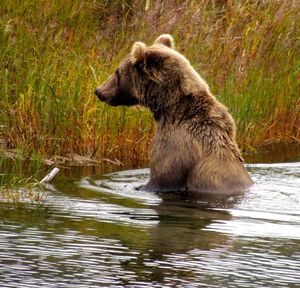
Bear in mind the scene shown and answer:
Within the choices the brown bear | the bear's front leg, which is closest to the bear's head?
the brown bear

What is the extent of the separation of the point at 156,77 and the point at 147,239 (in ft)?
9.81

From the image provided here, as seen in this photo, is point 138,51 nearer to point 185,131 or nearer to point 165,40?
point 165,40

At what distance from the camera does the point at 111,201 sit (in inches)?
287

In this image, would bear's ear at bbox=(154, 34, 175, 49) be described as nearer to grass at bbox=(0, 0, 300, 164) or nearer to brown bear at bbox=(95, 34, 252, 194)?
brown bear at bbox=(95, 34, 252, 194)

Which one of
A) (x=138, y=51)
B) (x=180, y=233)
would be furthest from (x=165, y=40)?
(x=180, y=233)

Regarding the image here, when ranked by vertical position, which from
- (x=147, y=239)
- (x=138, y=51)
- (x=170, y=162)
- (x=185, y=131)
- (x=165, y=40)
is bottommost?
(x=147, y=239)

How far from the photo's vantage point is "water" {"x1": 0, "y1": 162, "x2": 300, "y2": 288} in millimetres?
4488

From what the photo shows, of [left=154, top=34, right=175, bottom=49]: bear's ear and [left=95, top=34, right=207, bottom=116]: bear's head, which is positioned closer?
[left=95, top=34, right=207, bottom=116]: bear's head

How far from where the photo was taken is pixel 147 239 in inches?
216

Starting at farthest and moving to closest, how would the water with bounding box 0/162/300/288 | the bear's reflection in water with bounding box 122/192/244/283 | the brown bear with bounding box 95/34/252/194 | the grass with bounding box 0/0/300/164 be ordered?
the grass with bounding box 0/0/300/164, the brown bear with bounding box 95/34/252/194, the bear's reflection in water with bounding box 122/192/244/283, the water with bounding box 0/162/300/288

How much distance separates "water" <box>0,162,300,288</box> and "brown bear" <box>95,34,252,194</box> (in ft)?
0.80

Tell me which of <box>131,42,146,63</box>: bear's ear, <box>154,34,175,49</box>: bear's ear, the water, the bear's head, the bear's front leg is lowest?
the water

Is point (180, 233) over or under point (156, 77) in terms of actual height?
under

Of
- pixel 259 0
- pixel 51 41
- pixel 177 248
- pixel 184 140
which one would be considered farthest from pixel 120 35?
pixel 177 248
